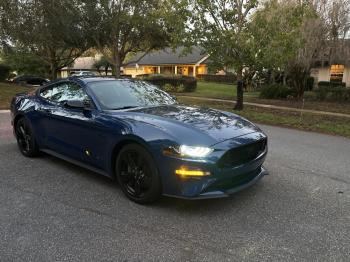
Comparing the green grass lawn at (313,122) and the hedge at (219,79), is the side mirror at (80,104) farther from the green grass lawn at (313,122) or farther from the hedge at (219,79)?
the hedge at (219,79)

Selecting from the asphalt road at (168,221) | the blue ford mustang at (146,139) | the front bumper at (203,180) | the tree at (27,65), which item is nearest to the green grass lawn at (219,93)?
the blue ford mustang at (146,139)

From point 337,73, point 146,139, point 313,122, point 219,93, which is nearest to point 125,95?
point 146,139

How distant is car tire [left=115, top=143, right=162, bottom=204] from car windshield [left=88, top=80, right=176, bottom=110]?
2.66 ft

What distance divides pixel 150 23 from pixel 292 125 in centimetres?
1419

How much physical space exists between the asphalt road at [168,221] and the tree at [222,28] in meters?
9.00

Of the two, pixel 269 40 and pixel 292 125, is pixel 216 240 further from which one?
pixel 269 40

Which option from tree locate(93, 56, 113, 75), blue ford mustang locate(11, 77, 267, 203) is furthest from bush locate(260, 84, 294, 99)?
tree locate(93, 56, 113, 75)

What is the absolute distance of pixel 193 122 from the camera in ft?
14.0

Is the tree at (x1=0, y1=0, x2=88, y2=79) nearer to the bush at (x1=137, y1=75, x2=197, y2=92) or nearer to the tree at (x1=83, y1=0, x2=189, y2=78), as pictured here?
the tree at (x1=83, y1=0, x2=189, y2=78)

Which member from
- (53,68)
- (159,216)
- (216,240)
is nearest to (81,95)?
(159,216)

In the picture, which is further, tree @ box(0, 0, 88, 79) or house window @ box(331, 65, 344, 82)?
house window @ box(331, 65, 344, 82)

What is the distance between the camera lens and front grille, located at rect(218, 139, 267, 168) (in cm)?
385

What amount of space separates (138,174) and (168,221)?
694 millimetres

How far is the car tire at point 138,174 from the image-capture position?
13.2ft
